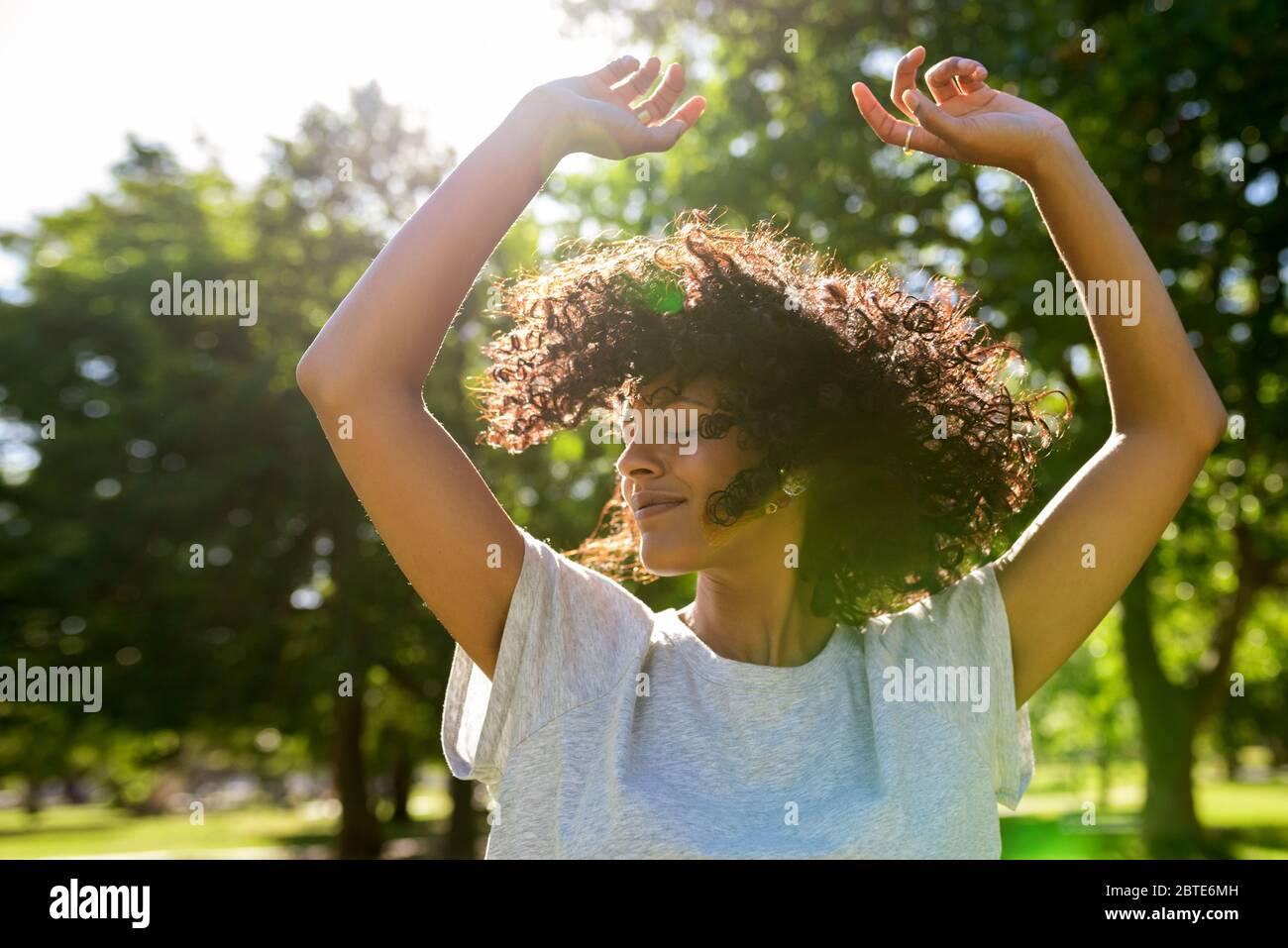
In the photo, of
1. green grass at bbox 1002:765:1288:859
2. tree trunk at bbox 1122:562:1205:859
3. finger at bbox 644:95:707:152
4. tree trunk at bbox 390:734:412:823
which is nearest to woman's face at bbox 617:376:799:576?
finger at bbox 644:95:707:152

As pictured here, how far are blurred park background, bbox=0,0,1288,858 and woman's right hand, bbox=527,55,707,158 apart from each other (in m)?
5.86

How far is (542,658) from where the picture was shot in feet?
6.76

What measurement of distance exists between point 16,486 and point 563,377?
17.6 m

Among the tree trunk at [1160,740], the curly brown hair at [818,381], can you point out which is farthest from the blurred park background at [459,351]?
the curly brown hair at [818,381]

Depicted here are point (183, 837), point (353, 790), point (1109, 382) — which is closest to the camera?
point (1109, 382)

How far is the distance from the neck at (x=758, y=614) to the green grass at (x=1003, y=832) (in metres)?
9.33

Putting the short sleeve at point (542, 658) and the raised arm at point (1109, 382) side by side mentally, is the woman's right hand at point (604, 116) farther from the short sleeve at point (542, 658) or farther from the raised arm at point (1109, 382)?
the short sleeve at point (542, 658)

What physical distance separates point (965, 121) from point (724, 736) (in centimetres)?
127

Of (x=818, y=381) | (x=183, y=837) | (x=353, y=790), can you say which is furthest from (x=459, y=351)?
(x=183, y=837)

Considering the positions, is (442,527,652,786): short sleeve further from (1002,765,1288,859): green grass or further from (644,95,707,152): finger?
(1002,765,1288,859): green grass

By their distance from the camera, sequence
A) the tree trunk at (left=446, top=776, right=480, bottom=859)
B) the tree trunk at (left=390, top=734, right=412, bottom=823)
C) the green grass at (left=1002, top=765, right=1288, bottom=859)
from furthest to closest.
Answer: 1. the tree trunk at (left=390, top=734, right=412, bottom=823)
2. the tree trunk at (left=446, top=776, right=480, bottom=859)
3. the green grass at (left=1002, top=765, right=1288, bottom=859)

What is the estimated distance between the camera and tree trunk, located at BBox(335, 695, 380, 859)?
19.5m

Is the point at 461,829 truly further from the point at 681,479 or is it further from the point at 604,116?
the point at 604,116

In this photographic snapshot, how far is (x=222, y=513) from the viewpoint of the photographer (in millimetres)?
17078
